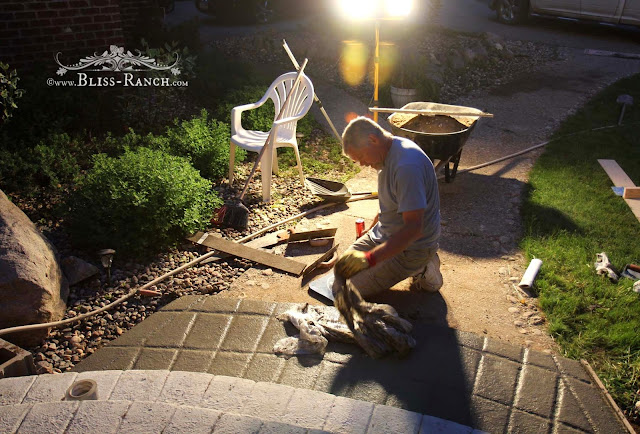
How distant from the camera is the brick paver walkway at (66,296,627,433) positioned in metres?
3.38

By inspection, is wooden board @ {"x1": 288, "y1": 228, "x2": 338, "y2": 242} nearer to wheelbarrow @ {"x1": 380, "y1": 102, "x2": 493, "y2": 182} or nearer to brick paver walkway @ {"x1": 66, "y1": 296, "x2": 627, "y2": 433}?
brick paver walkway @ {"x1": 66, "y1": 296, "x2": 627, "y2": 433}

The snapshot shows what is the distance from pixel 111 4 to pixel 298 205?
4.41 meters

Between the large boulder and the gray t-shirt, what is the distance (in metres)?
2.67

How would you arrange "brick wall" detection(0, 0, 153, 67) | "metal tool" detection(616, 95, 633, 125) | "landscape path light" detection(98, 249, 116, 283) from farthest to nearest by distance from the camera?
"metal tool" detection(616, 95, 633, 125)
"brick wall" detection(0, 0, 153, 67)
"landscape path light" detection(98, 249, 116, 283)

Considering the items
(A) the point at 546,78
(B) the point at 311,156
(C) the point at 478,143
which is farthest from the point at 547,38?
(B) the point at 311,156

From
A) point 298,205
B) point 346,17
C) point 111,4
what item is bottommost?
point 298,205

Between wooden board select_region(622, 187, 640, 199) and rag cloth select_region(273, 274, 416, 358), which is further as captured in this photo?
wooden board select_region(622, 187, 640, 199)

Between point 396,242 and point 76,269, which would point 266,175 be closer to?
point 76,269

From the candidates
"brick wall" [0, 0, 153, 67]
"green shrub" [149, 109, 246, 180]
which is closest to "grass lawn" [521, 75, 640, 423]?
"green shrub" [149, 109, 246, 180]

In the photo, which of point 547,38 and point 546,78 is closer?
point 546,78

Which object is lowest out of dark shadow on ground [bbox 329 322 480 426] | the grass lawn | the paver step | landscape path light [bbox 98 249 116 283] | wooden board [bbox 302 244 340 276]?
wooden board [bbox 302 244 340 276]

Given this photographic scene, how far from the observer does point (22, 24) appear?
24.1 feet

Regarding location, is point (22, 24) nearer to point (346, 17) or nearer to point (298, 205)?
point (298, 205)

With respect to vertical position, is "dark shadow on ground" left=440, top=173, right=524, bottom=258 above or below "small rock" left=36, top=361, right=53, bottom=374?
above
